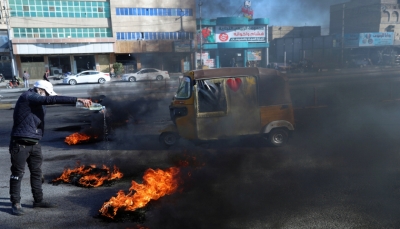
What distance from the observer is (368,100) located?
12.5 meters

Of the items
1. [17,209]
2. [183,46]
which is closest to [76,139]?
[17,209]

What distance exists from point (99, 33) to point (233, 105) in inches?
1420

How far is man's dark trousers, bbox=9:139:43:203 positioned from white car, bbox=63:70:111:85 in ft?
85.4

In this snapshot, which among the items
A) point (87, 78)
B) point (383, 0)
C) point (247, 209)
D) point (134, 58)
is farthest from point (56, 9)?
point (247, 209)

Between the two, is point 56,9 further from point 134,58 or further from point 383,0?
point 383,0

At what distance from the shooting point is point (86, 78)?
28859mm

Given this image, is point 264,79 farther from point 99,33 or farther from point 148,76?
point 99,33

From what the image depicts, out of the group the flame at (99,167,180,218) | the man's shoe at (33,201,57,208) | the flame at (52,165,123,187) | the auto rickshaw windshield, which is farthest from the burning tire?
the man's shoe at (33,201,57,208)

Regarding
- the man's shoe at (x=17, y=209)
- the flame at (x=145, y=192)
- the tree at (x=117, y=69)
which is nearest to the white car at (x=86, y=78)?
the tree at (x=117, y=69)

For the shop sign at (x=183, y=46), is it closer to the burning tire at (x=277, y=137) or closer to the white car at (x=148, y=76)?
the white car at (x=148, y=76)

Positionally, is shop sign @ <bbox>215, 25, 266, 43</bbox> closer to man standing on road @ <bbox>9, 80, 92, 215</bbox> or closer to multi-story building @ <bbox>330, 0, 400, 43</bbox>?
multi-story building @ <bbox>330, 0, 400, 43</bbox>

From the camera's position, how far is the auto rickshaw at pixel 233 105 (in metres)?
6.87

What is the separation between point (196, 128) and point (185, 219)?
10.3 ft

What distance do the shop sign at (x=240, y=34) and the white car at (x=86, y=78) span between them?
18428 millimetres
